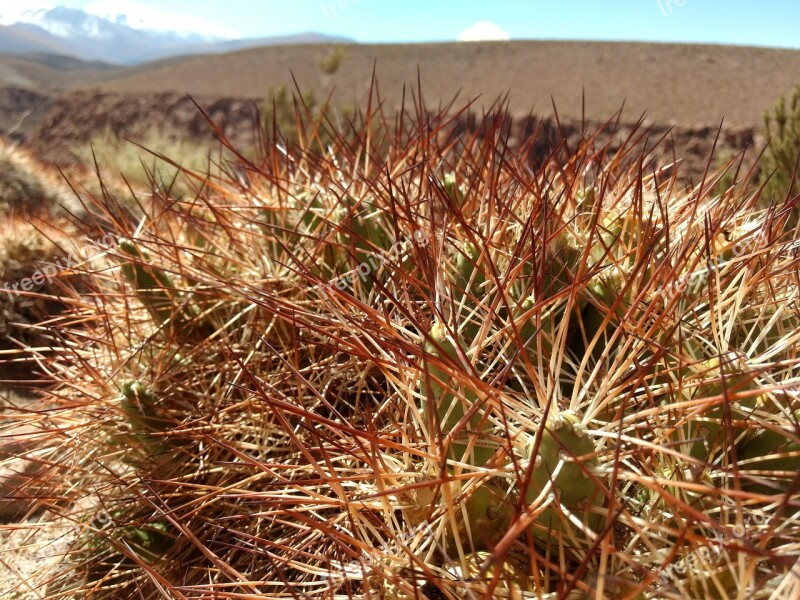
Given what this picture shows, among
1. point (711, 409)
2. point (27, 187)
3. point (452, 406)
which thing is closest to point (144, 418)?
point (452, 406)

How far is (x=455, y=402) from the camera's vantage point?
98 cm

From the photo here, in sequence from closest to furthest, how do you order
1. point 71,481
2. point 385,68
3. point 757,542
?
point 757,542 → point 71,481 → point 385,68

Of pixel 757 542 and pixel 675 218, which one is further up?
pixel 675 218

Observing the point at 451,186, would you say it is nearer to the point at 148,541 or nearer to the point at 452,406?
the point at 452,406

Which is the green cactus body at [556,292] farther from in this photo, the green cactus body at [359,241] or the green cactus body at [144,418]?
the green cactus body at [144,418]

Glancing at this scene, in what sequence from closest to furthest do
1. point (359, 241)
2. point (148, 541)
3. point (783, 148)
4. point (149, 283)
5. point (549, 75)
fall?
1. point (148, 541)
2. point (359, 241)
3. point (149, 283)
4. point (783, 148)
5. point (549, 75)

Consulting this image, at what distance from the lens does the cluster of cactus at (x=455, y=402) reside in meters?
0.83

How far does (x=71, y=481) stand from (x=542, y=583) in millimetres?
1471

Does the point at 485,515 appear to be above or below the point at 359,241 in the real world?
below

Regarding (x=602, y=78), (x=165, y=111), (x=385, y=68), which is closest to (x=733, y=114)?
(x=602, y=78)

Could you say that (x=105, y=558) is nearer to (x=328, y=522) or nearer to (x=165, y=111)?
(x=328, y=522)

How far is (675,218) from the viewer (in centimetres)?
150

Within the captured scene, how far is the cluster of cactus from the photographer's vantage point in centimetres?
83

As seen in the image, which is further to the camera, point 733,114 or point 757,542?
point 733,114
